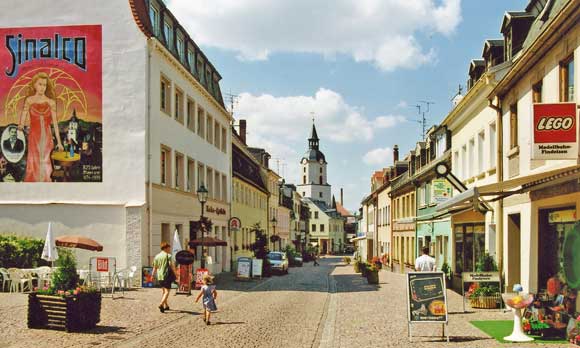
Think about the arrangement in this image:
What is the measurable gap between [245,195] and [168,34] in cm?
→ 2445

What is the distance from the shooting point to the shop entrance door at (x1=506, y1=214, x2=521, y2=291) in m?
19.2

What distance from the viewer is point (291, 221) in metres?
96.4

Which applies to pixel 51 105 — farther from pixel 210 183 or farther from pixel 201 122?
pixel 210 183

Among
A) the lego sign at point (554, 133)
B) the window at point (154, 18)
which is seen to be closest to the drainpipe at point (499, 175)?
the lego sign at point (554, 133)

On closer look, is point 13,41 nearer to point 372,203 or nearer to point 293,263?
point 293,263

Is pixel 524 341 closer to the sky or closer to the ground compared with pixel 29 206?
closer to the ground

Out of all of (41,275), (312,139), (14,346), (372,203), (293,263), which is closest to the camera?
(14,346)

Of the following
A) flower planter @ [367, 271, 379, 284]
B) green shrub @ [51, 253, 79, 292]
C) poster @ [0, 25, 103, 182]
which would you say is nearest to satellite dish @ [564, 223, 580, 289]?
green shrub @ [51, 253, 79, 292]

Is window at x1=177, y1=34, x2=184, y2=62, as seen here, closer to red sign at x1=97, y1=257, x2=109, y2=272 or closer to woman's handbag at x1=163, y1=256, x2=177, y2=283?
red sign at x1=97, y1=257, x2=109, y2=272

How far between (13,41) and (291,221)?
72.4 meters

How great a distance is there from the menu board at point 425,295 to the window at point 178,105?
754 inches

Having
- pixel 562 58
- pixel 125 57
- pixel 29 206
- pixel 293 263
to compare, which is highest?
pixel 125 57

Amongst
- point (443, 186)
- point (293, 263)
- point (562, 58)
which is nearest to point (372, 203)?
point (293, 263)

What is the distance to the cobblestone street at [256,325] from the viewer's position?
1255 cm
